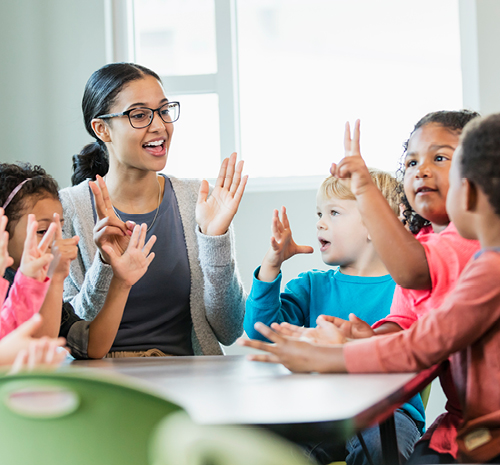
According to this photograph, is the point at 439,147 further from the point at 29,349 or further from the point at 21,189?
the point at 21,189

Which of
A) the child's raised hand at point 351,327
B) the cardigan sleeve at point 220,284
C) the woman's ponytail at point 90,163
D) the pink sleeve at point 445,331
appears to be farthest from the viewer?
the woman's ponytail at point 90,163

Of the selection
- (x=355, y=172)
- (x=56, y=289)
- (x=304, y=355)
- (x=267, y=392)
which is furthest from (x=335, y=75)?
(x=267, y=392)

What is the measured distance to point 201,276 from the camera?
174cm

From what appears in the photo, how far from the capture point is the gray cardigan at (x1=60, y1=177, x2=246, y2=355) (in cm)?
163

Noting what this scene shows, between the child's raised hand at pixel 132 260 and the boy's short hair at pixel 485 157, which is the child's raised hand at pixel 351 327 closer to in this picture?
the boy's short hair at pixel 485 157

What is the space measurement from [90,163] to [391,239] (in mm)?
1261

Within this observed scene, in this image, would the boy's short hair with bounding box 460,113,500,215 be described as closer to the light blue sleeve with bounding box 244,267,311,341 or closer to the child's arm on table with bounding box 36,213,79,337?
the light blue sleeve with bounding box 244,267,311,341

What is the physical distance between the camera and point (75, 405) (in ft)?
1.46

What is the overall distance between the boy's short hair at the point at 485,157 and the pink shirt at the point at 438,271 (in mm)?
213

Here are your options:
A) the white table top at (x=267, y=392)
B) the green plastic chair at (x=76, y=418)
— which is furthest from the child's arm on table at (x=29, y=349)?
the green plastic chair at (x=76, y=418)

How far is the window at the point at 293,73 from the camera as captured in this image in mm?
2865

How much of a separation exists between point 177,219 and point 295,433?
126 centimetres

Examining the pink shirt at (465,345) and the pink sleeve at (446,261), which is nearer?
the pink shirt at (465,345)

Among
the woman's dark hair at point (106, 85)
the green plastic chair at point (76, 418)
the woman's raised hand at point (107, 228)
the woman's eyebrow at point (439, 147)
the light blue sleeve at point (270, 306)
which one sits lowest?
the light blue sleeve at point (270, 306)
